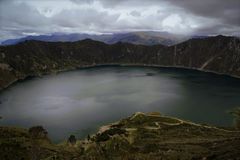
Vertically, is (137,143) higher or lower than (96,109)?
higher

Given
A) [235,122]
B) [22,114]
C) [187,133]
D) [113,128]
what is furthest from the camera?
[22,114]

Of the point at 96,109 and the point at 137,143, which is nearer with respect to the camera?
the point at 137,143

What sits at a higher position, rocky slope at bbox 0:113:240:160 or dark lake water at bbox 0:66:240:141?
rocky slope at bbox 0:113:240:160

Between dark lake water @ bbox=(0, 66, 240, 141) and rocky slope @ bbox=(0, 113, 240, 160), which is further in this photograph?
dark lake water @ bbox=(0, 66, 240, 141)

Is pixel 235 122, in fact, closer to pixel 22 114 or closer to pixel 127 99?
pixel 127 99

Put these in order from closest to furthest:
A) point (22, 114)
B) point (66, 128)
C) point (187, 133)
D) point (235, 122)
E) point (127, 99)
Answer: point (187, 133) → point (66, 128) → point (235, 122) → point (22, 114) → point (127, 99)

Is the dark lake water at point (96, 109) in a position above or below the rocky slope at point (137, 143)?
below

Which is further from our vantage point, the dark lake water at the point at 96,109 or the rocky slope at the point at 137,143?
the dark lake water at the point at 96,109

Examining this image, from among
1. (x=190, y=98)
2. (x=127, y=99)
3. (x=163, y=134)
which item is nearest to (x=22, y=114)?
(x=127, y=99)
